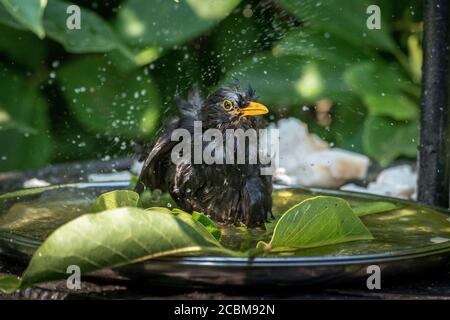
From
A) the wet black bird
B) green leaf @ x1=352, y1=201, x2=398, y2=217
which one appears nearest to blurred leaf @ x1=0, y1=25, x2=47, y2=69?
the wet black bird

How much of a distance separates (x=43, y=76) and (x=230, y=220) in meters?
1.79

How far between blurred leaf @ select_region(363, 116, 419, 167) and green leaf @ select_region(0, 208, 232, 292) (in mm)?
1727

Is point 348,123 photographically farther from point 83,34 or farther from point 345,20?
point 83,34

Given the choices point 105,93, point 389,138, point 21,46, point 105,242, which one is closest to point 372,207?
point 105,242

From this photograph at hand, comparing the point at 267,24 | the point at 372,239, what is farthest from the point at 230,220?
the point at 267,24

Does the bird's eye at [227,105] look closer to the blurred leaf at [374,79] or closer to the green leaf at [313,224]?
the green leaf at [313,224]

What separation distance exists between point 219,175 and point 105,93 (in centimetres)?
165

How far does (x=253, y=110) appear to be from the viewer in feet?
6.24

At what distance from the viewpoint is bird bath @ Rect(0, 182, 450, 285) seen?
1.36 metres
